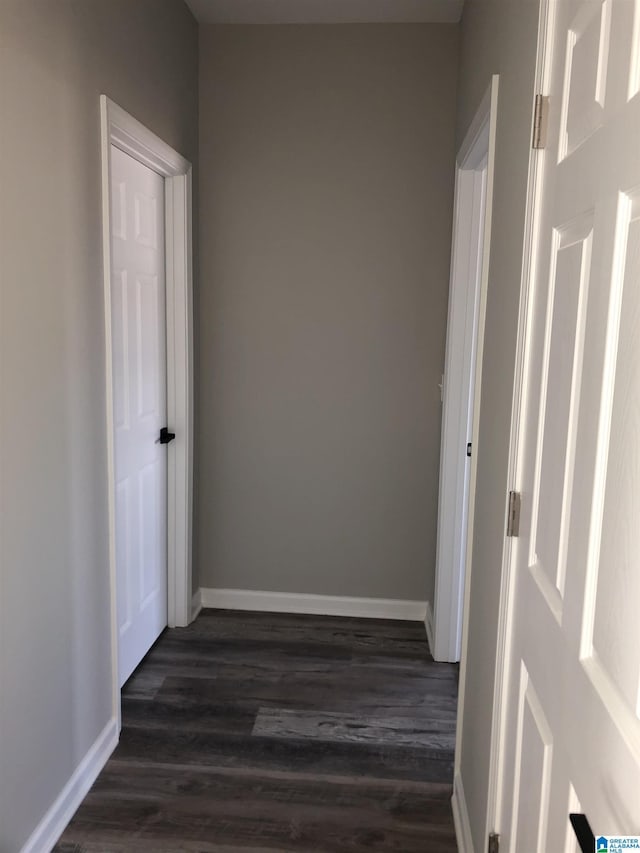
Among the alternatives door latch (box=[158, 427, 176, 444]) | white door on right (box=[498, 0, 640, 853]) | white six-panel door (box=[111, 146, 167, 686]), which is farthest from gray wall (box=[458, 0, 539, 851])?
door latch (box=[158, 427, 176, 444])

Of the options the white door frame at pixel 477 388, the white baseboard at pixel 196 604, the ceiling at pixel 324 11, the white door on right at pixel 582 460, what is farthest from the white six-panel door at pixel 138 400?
the white door on right at pixel 582 460

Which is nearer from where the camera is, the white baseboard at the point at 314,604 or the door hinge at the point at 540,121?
the door hinge at the point at 540,121

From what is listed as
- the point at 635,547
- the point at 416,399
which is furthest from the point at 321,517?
the point at 635,547

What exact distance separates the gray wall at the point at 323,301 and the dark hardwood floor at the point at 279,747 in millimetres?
433

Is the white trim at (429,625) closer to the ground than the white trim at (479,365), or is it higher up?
closer to the ground

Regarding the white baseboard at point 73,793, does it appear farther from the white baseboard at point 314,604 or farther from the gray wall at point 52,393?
the white baseboard at point 314,604

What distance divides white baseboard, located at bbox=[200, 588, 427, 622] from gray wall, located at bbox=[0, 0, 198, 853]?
1.19m

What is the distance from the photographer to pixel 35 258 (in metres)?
1.76

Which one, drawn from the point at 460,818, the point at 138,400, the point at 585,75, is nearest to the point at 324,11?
the point at 138,400

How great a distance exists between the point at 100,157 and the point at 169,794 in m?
1.96

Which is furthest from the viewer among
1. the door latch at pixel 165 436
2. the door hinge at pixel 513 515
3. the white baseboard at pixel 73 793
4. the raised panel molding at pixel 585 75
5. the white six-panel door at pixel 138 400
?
the door latch at pixel 165 436

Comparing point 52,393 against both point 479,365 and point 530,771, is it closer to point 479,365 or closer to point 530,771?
point 479,365

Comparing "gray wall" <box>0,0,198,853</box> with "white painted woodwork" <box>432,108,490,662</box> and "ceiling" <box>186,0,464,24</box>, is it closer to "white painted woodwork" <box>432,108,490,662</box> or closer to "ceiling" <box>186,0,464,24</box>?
"ceiling" <box>186,0,464,24</box>

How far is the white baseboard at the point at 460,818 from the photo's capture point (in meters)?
1.93
